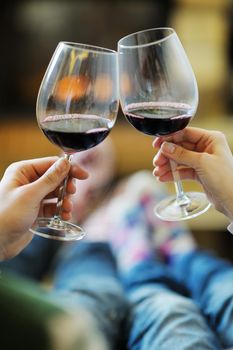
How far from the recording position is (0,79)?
3.02 m

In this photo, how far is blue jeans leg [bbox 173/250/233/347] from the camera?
1.09m

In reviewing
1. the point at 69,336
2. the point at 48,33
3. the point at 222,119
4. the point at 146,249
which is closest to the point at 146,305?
the point at 146,249

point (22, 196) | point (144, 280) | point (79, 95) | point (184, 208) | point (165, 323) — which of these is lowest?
point (144, 280)

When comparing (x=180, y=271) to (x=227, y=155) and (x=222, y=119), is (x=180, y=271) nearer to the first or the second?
(x=227, y=155)

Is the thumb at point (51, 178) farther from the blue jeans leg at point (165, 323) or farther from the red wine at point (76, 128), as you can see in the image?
the blue jeans leg at point (165, 323)

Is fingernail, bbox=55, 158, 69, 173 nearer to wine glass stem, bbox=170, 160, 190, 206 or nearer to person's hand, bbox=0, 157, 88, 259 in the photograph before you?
person's hand, bbox=0, 157, 88, 259

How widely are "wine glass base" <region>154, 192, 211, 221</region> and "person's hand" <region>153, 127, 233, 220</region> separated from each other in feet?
0.13

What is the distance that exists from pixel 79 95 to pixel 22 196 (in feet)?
0.61

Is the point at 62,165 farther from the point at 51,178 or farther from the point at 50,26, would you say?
the point at 50,26

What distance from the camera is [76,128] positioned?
840 mm

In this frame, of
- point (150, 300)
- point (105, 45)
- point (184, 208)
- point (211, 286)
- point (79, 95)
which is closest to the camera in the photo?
point (79, 95)

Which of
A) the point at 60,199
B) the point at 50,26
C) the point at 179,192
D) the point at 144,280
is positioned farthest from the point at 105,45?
the point at 60,199

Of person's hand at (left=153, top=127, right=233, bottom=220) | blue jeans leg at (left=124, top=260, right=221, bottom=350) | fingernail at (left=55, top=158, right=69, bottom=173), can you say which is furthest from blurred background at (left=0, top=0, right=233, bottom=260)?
fingernail at (left=55, top=158, right=69, bottom=173)

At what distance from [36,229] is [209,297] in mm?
507
